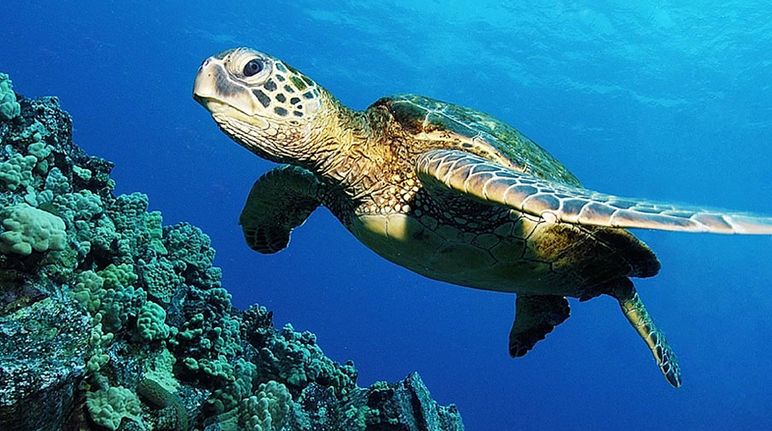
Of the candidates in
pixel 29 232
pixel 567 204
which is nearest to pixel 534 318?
pixel 567 204

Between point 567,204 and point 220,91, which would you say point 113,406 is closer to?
point 220,91

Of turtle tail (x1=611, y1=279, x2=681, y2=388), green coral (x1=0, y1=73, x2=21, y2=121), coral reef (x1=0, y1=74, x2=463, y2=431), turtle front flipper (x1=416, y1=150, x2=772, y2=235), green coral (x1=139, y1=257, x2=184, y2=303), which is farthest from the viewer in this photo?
turtle tail (x1=611, y1=279, x2=681, y2=388)

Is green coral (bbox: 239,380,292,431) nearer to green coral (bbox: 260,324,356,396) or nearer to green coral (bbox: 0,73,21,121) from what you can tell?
green coral (bbox: 260,324,356,396)

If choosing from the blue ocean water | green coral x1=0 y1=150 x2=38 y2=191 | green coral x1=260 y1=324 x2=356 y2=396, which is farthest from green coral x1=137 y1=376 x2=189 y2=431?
the blue ocean water

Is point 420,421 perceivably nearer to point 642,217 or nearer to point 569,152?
point 642,217

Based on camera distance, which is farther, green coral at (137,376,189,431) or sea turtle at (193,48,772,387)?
green coral at (137,376,189,431)

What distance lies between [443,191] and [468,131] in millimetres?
605

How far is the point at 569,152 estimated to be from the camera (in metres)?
40.3

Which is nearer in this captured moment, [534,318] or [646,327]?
[646,327]

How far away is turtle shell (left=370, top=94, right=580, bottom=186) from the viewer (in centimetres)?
299

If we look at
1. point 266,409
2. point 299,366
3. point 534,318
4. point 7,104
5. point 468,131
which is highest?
point 7,104

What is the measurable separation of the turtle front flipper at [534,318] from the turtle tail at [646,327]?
58cm

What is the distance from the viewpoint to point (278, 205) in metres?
4.23

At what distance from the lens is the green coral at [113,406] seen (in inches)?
95.6
